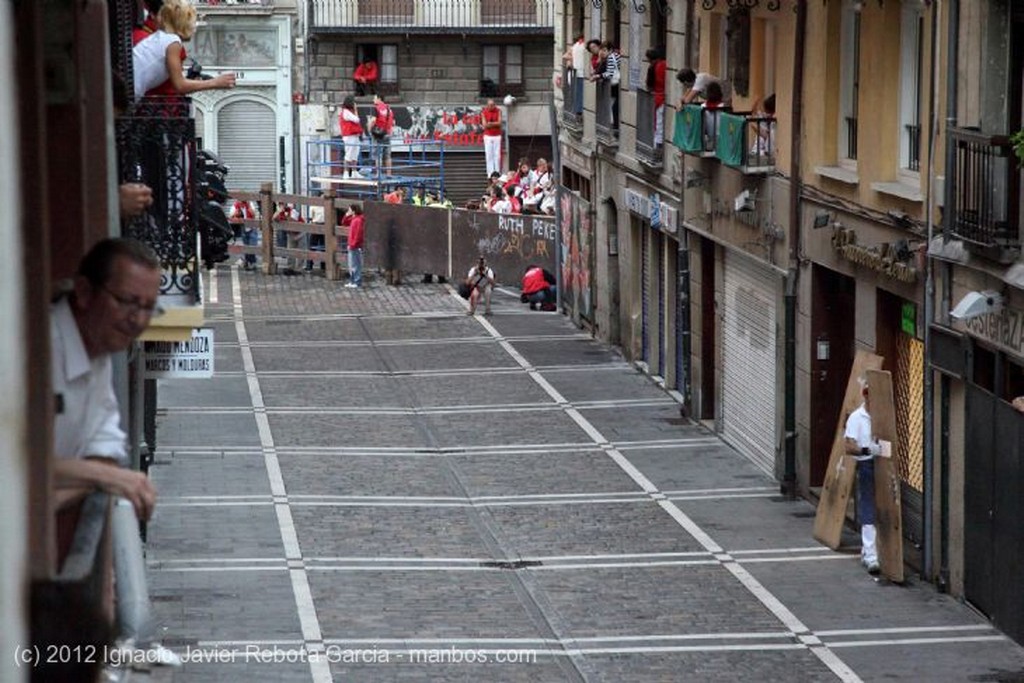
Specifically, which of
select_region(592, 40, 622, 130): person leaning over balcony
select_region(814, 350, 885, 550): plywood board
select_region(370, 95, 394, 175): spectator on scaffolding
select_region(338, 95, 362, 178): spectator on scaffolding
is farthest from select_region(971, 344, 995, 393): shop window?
select_region(370, 95, 394, 175): spectator on scaffolding

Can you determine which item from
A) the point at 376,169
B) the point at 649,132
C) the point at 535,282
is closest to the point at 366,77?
the point at 376,169

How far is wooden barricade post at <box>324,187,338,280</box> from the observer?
45.8 meters

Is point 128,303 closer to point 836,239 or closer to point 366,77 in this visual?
point 836,239

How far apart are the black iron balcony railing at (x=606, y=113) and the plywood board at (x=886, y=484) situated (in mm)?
15246

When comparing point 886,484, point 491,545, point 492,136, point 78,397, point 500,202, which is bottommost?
point 491,545

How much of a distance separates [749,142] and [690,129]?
206 centimetres

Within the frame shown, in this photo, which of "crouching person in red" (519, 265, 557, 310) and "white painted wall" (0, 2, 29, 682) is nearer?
"white painted wall" (0, 2, 29, 682)

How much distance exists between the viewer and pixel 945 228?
20062 millimetres

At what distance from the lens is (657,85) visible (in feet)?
106

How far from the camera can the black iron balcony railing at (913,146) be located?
2214cm

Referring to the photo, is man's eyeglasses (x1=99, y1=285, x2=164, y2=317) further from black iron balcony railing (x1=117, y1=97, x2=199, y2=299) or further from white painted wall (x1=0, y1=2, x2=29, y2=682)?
black iron balcony railing (x1=117, y1=97, x2=199, y2=299)

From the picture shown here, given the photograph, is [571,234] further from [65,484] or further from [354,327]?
[65,484]

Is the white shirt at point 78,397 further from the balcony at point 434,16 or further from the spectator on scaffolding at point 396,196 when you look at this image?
the balcony at point 434,16

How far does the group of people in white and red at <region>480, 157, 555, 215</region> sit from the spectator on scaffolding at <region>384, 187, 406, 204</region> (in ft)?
5.91
